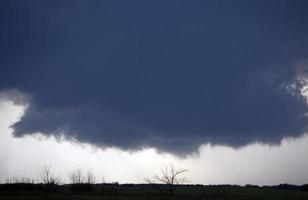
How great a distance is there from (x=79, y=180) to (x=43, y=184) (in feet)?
44.0

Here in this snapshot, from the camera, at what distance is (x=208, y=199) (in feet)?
297

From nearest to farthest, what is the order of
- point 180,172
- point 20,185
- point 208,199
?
point 208,199 < point 180,172 < point 20,185

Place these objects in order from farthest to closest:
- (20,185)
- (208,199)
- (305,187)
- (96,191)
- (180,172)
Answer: (305,187) → (20,185) → (96,191) → (180,172) → (208,199)

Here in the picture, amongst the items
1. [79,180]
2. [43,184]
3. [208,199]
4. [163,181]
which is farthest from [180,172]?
[43,184]

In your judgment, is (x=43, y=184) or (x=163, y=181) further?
(x=43, y=184)

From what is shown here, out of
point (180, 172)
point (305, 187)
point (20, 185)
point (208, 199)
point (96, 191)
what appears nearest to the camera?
point (208, 199)

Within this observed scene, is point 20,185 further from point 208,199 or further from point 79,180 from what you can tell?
point 208,199

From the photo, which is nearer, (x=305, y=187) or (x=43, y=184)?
(x=43, y=184)

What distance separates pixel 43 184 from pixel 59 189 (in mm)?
11130

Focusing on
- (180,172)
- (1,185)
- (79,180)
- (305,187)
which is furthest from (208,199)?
(305,187)

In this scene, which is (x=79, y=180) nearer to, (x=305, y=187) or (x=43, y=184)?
(x=43, y=184)

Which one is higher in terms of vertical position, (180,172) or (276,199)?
(180,172)

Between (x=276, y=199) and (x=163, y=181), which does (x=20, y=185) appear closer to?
(x=163, y=181)

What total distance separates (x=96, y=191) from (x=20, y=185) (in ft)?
91.6
